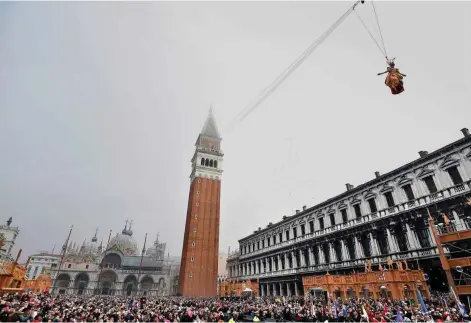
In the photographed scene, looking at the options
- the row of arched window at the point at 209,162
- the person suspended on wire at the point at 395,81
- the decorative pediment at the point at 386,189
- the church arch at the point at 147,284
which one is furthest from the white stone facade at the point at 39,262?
the person suspended on wire at the point at 395,81

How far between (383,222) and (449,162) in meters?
7.65

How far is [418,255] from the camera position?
20469mm

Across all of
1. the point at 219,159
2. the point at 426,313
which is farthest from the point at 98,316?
the point at 219,159

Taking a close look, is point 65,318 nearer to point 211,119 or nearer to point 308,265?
point 308,265

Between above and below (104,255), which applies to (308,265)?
below

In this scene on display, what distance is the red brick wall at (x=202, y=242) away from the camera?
48438mm

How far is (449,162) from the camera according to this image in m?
20.5

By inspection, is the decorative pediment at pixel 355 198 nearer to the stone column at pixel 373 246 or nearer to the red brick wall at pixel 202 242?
the stone column at pixel 373 246

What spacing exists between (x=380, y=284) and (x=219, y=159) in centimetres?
4771

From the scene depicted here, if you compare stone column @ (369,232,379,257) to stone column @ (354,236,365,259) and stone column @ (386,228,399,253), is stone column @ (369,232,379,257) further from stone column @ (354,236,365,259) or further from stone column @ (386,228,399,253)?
stone column @ (386,228,399,253)

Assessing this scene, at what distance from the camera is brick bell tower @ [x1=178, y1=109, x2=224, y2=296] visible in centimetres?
4888

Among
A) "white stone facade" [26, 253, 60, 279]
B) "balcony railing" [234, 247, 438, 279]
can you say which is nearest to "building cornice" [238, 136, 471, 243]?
"balcony railing" [234, 247, 438, 279]

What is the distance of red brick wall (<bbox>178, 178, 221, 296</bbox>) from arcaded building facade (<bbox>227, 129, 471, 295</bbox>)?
52.1ft

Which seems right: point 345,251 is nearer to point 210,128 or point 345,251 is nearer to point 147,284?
point 210,128
